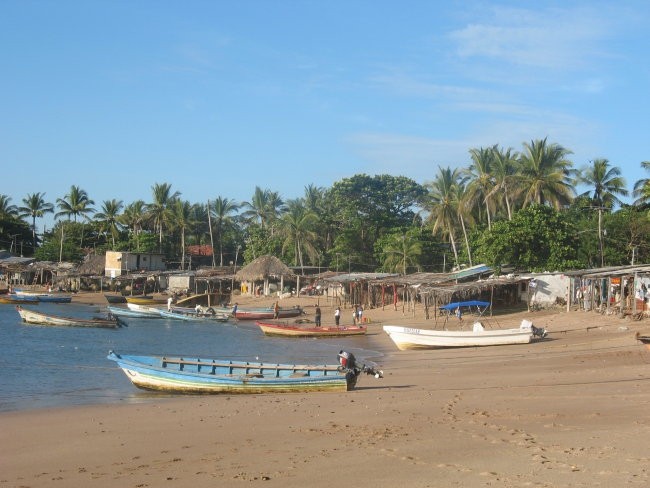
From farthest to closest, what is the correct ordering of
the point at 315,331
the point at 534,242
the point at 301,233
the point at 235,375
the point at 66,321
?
the point at 301,233, the point at 66,321, the point at 534,242, the point at 315,331, the point at 235,375

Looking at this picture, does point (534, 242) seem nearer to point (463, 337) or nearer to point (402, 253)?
point (463, 337)

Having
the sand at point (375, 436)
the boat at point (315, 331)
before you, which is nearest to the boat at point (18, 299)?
the boat at point (315, 331)

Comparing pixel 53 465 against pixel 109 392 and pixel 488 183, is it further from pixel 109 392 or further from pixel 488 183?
pixel 488 183

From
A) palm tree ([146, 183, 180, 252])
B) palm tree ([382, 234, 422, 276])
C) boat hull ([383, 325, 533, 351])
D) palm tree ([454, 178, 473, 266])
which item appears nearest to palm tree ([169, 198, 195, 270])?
palm tree ([146, 183, 180, 252])

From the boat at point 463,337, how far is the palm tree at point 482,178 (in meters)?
26.3

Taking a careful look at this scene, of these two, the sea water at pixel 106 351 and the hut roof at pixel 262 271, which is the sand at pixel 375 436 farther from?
the hut roof at pixel 262 271

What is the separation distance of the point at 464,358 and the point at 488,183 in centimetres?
3147

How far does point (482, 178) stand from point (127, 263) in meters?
40.9

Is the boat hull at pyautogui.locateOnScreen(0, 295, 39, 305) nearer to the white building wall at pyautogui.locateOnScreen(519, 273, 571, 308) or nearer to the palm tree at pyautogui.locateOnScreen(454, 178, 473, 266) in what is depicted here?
the palm tree at pyautogui.locateOnScreen(454, 178, 473, 266)

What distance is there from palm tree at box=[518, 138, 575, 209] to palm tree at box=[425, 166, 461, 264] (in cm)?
683

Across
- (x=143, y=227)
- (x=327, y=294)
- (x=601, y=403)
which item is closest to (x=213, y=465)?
(x=601, y=403)

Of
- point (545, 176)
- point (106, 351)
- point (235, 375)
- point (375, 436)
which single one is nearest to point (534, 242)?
point (545, 176)

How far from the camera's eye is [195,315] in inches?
1891

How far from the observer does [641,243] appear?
1720 inches
